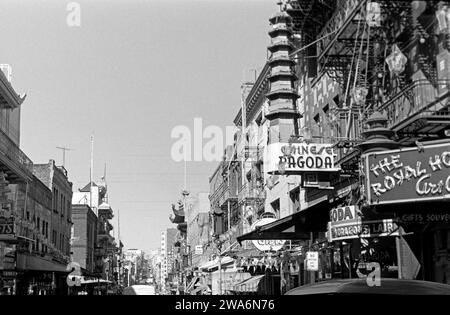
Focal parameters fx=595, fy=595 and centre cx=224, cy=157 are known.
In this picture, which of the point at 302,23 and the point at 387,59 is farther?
the point at 302,23

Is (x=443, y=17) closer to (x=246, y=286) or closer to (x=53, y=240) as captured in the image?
(x=53, y=240)

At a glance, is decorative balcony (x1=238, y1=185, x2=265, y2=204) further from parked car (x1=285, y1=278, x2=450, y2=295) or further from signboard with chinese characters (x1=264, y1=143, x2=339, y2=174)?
parked car (x1=285, y1=278, x2=450, y2=295)

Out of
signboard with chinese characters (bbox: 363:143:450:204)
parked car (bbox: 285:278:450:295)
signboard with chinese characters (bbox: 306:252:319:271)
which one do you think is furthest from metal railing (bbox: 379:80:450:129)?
signboard with chinese characters (bbox: 306:252:319:271)

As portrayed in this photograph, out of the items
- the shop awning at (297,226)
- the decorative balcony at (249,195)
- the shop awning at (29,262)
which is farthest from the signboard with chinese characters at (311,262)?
the shop awning at (29,262)

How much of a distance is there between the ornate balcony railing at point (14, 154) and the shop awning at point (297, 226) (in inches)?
224

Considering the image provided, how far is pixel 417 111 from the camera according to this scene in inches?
247

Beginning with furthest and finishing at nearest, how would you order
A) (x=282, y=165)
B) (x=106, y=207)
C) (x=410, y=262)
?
(x=282, y=165) → (x=410, y=262) → (x=106, y=207)

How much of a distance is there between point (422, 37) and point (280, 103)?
16.7 ft

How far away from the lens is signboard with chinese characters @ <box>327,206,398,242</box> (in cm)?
779

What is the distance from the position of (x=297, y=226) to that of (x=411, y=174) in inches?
218

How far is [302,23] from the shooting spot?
9.53 m
